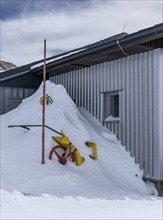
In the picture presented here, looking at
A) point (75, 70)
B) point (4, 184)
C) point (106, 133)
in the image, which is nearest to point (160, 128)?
point (106, 133)

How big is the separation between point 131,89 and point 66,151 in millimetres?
2843

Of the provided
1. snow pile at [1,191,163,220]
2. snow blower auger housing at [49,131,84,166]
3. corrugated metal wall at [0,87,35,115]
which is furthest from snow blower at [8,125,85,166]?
corrugated metal wall at [0,87,35,115]

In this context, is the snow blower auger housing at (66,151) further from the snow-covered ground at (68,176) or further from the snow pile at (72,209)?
the snow pile at (72,209)

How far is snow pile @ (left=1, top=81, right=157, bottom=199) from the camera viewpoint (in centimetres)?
814

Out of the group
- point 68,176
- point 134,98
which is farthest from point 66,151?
point 134,98

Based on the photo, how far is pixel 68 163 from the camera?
31.8ft

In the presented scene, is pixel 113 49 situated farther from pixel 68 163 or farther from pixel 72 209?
pixel 72 209

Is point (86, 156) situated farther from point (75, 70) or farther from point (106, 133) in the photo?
point (75, 70)

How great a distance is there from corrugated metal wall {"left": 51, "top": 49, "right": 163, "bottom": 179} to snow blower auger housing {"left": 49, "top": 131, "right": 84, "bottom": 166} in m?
1.84

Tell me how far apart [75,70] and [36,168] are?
5884 millimetres

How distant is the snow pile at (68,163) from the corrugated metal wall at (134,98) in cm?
44

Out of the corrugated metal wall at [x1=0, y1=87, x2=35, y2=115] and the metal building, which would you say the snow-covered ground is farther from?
the corrugated metal wall at [x1=0, y1=87, x2=35, y2=115]

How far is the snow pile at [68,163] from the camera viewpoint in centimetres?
814

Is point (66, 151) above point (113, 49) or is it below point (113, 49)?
below
